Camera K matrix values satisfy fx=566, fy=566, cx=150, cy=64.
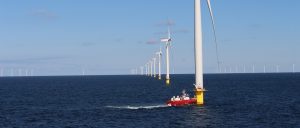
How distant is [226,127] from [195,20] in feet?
87.8

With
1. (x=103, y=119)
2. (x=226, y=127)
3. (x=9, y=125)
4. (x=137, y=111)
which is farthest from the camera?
(x=137, y=111)

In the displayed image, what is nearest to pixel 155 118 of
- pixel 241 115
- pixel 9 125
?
pixel 241 115

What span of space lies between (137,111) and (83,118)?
15214 millimetres

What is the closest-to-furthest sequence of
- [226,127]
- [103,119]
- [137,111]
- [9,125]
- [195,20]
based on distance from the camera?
1. [226,127]
2. [9,125]
3. [103,119]
4. [195,20]
5. [137,111]

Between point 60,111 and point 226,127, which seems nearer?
point 226,127

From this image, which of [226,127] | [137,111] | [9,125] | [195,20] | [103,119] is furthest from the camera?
[137,111]

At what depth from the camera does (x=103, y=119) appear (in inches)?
3846

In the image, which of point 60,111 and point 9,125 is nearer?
point 9,125

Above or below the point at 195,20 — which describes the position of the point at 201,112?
below

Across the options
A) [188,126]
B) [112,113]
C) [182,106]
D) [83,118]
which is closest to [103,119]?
[83,118]

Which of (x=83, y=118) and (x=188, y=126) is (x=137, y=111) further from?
(x=188, y=126)

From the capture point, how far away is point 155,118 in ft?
317

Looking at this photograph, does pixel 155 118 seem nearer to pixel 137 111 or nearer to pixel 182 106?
pixel 137 111

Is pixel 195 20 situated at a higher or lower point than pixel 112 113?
higher
